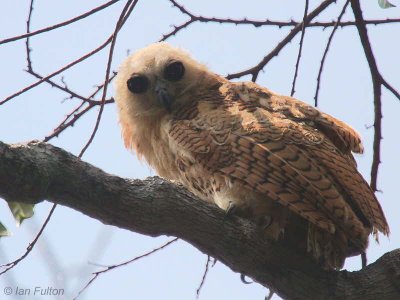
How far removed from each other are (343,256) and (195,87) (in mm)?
2257

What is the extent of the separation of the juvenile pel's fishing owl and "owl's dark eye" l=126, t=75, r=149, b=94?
0.20 metres

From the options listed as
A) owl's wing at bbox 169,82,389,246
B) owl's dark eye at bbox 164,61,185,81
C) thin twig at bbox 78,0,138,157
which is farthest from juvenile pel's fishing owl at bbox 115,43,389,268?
thin twig at bbox 78,0,138,157

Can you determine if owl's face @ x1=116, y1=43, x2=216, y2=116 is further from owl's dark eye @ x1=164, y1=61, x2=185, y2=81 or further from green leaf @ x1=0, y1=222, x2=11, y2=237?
green leaf @ x1=0, y1=222, x2=11, y2=237

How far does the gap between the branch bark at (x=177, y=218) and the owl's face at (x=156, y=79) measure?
200 centimetres

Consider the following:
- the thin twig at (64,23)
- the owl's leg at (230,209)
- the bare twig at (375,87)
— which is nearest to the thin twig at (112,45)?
the thin twig at (64,23)

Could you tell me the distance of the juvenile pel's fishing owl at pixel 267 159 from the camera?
5.04 meters

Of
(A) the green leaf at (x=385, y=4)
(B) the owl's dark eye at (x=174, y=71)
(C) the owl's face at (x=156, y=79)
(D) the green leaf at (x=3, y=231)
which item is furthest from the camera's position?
(B) the owl's dark eye at (x=174, y=71)

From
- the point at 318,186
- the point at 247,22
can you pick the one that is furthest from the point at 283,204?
the point at 247,22

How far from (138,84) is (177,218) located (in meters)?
2.64

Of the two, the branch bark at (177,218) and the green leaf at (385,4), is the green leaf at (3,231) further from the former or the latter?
the green leaf at (385,4)

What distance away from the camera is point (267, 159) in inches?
208

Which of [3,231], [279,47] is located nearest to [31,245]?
[3,231]

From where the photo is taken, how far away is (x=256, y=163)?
5277mm

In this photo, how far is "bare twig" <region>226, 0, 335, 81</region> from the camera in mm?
6426
